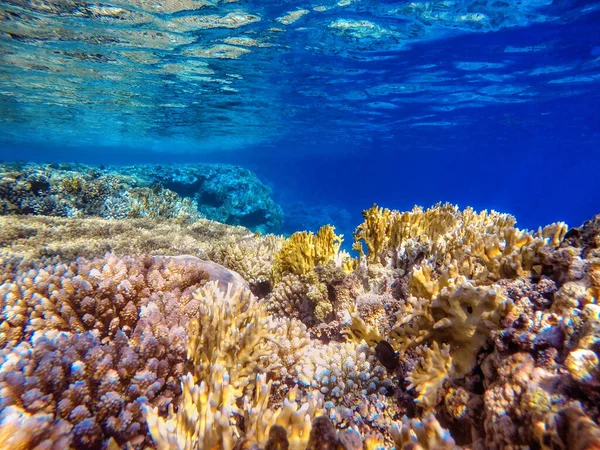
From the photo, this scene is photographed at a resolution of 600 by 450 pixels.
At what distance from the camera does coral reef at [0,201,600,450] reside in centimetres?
169

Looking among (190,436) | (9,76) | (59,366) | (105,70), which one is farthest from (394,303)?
(9,76)

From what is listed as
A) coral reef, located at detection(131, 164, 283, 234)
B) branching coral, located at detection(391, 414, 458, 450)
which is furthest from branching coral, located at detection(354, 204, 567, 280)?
coral reef, located at detection(131, 164, 283, 234)

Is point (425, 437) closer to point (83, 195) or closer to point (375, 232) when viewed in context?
point (375, 232)

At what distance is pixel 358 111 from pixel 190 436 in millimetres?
33929

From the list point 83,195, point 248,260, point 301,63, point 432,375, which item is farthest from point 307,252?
point 301,63

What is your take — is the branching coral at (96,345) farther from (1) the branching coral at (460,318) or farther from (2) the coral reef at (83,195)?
(2) the coral reef at (83,195)

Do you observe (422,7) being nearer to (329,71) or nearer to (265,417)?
(329,71)

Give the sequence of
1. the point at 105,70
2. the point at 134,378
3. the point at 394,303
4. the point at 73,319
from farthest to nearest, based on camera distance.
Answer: the point at 105,70
the point at 394,303
the point at 73,319
the point at 134,378

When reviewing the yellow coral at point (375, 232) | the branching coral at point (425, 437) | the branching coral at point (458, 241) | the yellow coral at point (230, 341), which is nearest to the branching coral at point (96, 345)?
the yellow coral at point (230, 341)

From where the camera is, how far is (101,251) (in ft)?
20.5

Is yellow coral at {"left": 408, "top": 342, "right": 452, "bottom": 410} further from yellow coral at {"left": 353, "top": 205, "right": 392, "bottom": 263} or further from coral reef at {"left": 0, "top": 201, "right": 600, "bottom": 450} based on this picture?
yellow coral at {"left": 353, "top": 205, "right": 392, "bottom": 263}

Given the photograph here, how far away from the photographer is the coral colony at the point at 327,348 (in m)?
1.70

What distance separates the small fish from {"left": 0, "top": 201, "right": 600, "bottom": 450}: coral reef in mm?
15

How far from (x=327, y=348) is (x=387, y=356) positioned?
0.78 meters
